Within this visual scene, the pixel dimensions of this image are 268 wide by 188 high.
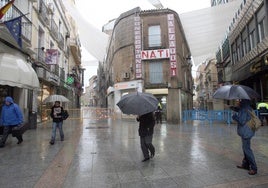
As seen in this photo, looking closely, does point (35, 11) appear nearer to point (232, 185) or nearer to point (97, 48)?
point (97, 48)

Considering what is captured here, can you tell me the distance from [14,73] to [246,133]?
8.60m

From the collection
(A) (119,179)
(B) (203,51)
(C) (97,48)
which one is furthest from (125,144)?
(B) (203,51)

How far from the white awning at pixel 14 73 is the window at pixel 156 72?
1198 centimetres

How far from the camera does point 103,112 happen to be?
847 inches

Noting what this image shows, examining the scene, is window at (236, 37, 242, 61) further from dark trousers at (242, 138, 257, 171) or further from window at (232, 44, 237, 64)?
dark trousers at (242, 138, 257, 171)

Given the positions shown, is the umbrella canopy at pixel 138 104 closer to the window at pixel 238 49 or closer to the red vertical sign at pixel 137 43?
the red vertical sign at pixel 137 43

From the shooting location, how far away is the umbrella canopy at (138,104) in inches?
199

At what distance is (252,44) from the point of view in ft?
55.5

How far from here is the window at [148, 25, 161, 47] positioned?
20.4 meters

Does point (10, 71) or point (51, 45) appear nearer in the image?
point (10, 71)

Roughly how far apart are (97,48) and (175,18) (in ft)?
28.2

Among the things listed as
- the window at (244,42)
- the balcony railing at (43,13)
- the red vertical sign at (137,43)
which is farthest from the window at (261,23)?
the balcony railing at (43,13)

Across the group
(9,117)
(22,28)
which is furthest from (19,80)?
(22,28)

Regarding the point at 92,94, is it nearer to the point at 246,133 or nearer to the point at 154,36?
the point at 154,36
